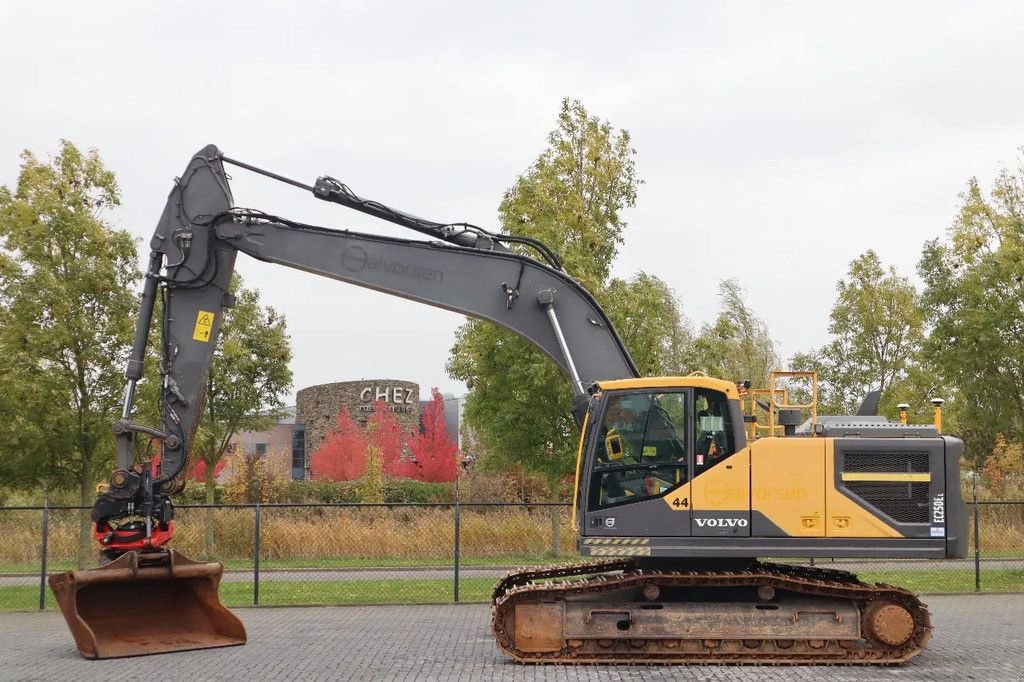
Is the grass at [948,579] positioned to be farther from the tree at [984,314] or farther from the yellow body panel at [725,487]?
the yellow body panel at [725,487]

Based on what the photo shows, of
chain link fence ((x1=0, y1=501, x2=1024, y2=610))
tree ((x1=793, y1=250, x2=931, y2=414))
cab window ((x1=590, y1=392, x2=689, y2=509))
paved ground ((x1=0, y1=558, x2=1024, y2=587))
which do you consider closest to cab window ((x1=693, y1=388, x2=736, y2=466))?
cab window ((x1=590, y1=392, x2=689, y2=509))

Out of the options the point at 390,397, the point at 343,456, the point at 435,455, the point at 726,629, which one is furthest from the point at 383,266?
the point at 390,397

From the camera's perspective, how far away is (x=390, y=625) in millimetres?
16375

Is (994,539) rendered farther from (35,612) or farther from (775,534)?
(35,612)

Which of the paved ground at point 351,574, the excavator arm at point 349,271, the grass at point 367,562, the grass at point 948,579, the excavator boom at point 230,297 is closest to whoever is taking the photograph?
the excavator boom at point 230,297

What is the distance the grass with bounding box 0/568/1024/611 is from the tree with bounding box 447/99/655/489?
4106mm

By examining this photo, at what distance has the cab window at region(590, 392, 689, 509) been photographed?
12219 millimetres

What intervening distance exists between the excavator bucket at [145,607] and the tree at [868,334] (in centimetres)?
2715

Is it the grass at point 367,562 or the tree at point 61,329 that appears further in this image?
the grass at point 367,562

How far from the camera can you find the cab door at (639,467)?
12125 mm

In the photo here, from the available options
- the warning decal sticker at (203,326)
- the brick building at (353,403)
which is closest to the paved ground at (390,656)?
the warning decal sticker at (203,326)

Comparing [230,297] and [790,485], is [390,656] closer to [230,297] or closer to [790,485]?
[230,297]

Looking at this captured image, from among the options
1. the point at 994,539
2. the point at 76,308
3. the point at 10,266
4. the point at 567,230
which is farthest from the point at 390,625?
the point at 994,539

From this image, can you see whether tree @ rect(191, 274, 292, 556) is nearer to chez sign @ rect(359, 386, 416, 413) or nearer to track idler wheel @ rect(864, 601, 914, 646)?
track idler wheel @ rect(864, 601, 914, 646)
